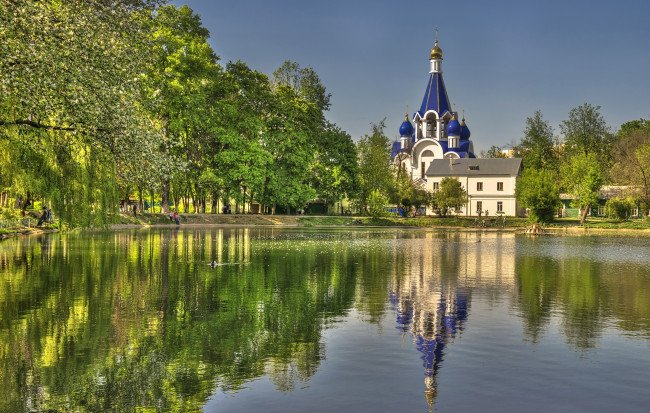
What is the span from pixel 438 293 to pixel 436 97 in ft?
404

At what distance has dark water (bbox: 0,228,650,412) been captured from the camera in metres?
9.09

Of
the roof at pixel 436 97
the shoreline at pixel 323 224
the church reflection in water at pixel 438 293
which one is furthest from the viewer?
the roof at pixel 436 97

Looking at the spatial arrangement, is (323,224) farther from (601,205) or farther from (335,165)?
(601,205)

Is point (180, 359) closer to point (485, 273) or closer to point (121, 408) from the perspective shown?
point (121, 408)

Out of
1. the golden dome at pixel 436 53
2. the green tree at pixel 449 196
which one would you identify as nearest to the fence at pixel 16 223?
the green tree at pixel 449 196

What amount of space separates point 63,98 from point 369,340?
9.16 m

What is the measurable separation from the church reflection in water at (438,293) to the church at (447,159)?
3026 inches

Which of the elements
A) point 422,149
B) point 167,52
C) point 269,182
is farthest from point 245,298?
point 422,149

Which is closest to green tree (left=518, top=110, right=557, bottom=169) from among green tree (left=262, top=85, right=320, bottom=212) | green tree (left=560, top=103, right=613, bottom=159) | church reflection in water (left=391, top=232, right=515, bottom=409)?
green tree (left=560, top=103, right=613, bottom=159)

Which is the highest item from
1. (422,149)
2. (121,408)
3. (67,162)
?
(422,149)

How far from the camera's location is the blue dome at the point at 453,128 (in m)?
132

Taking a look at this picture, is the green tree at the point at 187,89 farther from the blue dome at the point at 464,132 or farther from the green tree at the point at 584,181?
the blue dome at the point at 464,132

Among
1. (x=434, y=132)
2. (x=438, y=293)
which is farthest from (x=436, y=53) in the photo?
A: (x=438, y=293)

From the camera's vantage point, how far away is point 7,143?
2558cm
